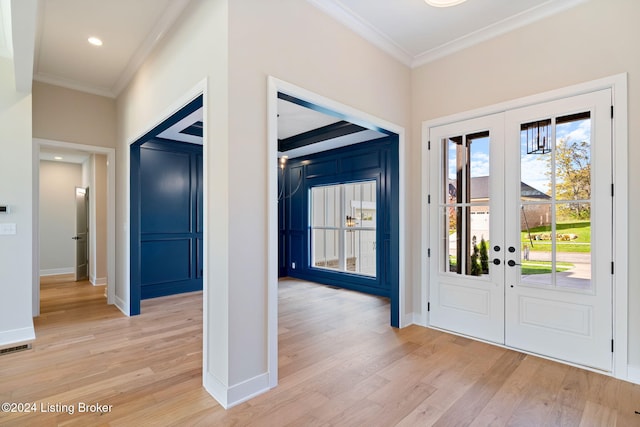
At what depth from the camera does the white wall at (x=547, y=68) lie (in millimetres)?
2449

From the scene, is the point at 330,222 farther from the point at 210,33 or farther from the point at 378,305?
the point at 210,33

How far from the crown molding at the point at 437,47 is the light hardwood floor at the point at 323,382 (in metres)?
3.10

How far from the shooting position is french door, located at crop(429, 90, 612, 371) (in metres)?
2.62

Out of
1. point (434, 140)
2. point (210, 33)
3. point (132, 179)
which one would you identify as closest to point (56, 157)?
point (132, 179)

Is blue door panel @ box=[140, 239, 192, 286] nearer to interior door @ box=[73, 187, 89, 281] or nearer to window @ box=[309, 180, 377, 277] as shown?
window @ box=[309, 180, 377, 277]

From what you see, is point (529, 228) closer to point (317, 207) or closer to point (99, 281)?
point (317, 207)

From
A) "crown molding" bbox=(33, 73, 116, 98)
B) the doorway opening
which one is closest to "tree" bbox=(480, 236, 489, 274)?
the doorway opening

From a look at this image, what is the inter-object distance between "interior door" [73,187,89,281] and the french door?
7.10m

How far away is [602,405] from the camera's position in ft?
7.06

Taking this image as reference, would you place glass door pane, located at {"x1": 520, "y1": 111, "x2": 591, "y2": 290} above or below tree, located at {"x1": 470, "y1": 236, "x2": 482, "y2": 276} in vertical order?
above

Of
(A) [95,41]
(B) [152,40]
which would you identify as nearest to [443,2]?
(B) [152,40]

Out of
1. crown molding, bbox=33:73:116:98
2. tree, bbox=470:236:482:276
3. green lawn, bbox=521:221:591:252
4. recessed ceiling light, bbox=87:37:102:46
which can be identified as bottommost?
tree, bbox=470:236:482:276

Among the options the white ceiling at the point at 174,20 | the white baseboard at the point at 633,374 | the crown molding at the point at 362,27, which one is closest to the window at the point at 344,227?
the crown molding at the point at 362,27

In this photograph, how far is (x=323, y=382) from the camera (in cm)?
246
